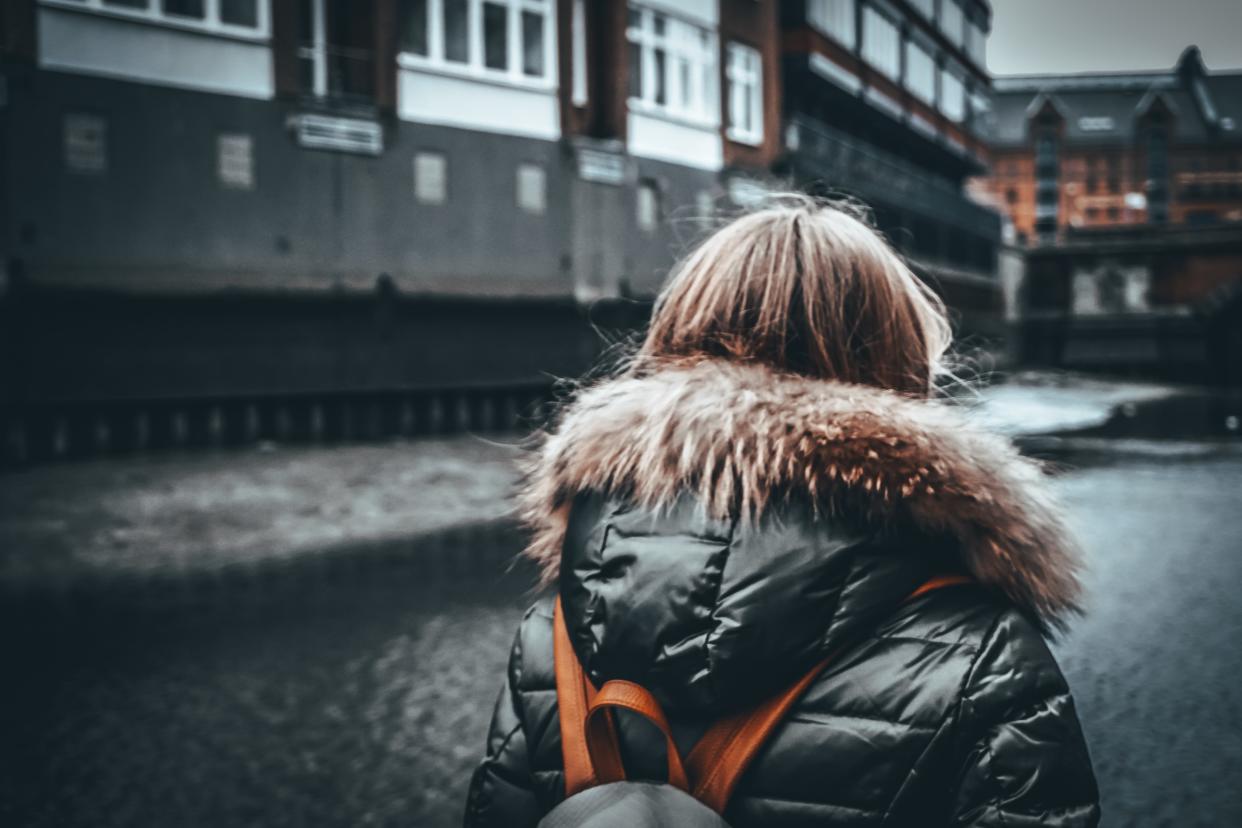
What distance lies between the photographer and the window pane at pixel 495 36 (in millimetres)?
20688

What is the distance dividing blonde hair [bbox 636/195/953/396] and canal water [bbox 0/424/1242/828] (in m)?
2.35

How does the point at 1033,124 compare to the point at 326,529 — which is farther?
the point at 1033,124

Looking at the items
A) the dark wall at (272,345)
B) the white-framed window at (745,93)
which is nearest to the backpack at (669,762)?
the dark wall at (272,345)

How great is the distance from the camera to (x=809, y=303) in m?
1.72

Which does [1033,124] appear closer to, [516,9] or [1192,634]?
[516,9]

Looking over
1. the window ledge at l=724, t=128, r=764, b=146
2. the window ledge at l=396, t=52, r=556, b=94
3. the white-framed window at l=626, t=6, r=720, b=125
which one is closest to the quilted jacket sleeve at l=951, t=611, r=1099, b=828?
the window ledge at l=396, t=52, r=556, b=94

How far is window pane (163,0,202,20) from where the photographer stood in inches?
645

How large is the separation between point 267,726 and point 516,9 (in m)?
18.3

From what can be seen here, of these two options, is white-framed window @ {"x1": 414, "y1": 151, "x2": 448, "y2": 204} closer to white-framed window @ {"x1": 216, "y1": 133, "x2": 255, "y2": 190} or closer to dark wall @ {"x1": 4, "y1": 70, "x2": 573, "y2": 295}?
dark wall @ {"x1": 4, "y1": 70, "x2": 573, "y2": 295}

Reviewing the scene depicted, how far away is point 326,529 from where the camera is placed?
34.8 feet

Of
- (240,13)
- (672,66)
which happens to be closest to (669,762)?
(240,13)

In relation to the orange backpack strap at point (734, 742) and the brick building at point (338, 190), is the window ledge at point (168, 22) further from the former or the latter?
the orange backpack strap at point (734, 742)

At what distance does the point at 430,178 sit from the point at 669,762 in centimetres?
1899

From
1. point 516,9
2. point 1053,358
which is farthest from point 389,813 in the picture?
point 1053,358
